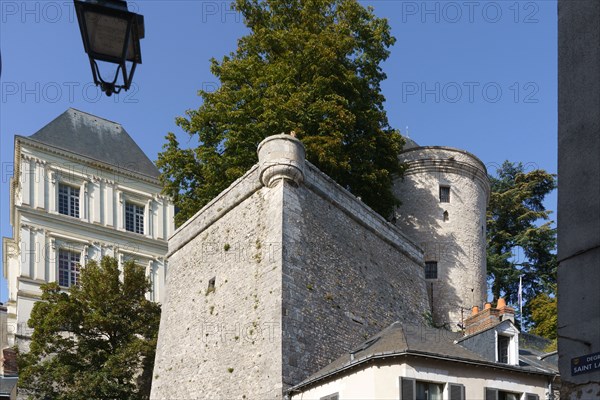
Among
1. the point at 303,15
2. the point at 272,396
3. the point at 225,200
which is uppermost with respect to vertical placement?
the point at 303,15

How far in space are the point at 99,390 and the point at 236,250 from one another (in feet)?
27.7

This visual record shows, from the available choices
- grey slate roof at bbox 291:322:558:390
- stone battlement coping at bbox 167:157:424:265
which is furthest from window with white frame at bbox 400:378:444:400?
stone battlement coping at bbox 167:157:424:265

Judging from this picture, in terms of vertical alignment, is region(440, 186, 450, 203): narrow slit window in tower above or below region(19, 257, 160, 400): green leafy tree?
above

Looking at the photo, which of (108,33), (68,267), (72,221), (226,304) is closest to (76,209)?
(72,221)

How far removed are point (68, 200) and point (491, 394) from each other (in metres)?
27.3

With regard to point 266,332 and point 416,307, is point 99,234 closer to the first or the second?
point 416,307

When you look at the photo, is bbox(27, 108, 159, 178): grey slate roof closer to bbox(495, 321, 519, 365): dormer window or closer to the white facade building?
the white facade building

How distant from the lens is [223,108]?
85.7 feet

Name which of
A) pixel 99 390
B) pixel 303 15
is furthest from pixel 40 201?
pixel 303 15

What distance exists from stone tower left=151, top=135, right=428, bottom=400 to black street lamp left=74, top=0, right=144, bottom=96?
476 inches

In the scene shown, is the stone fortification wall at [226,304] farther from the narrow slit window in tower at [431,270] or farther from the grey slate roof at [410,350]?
the narrow slit window in tower at [431,270]

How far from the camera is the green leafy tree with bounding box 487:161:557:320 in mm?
35812

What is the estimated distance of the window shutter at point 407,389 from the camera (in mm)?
15086

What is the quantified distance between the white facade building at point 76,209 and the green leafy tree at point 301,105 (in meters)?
11.6
